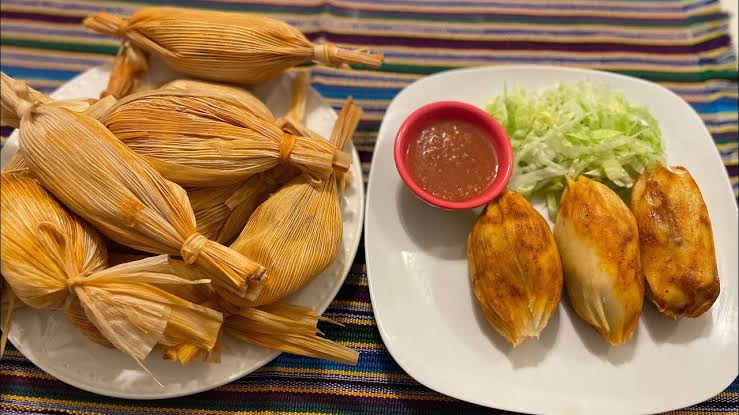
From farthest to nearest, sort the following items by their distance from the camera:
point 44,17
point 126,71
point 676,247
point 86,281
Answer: point 44,17, point 126,71, point 676,247, point 86,281

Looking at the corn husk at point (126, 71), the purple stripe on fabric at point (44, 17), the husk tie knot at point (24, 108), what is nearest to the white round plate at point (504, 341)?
the corn husk at point (126, 71)

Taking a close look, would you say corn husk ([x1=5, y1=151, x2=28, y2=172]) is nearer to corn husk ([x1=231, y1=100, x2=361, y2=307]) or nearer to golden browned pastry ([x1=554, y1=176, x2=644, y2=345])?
corn husk ([x1=231, y1=100, x2=361, y2=307])

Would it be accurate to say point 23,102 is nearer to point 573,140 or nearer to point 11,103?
point 11,103

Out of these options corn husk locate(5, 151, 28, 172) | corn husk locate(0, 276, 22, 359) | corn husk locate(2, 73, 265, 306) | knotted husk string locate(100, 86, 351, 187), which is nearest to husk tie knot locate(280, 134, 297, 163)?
knotted husk string locate(100, 86, 351, 187)

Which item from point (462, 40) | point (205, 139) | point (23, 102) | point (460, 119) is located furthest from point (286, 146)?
point (462, 40)

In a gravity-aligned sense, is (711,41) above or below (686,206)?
above

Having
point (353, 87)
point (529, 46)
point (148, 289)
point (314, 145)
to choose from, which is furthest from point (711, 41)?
point (148, 289)

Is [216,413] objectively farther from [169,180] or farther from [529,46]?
[529,46]
